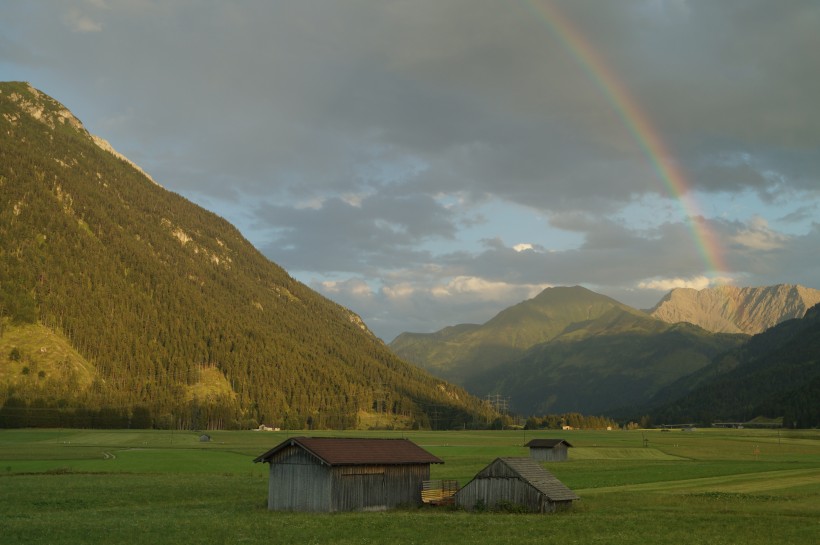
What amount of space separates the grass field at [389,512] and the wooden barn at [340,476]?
238cm

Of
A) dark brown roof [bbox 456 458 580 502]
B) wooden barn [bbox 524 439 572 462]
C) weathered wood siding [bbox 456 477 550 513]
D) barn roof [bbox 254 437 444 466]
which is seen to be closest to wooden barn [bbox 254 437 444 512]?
barn roof [bbox 254 437 444 466]

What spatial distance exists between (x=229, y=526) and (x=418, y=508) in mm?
18626

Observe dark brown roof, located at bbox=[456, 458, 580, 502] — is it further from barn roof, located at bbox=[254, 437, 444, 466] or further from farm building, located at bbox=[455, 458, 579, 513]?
barn roof, located at bbox=[254, 437, 444, 466]

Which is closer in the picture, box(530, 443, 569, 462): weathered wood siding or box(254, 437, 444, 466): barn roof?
box(254, 437, 444, 466): barn roof

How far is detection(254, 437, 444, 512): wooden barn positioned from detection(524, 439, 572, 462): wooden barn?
197ft

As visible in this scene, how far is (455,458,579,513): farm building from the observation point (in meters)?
54.2

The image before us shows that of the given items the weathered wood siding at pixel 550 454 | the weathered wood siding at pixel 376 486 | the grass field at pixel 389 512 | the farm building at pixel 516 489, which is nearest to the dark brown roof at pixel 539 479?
the farm building at pixel 516 489

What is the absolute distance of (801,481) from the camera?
76750 mm

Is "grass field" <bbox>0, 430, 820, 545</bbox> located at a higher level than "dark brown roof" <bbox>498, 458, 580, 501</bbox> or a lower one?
lower

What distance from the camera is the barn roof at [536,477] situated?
5456 cm

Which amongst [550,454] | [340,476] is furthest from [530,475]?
[550,454]

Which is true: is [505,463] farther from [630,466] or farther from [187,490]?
[630,466]

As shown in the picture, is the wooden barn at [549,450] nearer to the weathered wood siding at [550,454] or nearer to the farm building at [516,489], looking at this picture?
the weathered wood siding at [550,454]

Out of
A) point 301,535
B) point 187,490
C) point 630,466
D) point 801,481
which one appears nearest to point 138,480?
point 187,490
